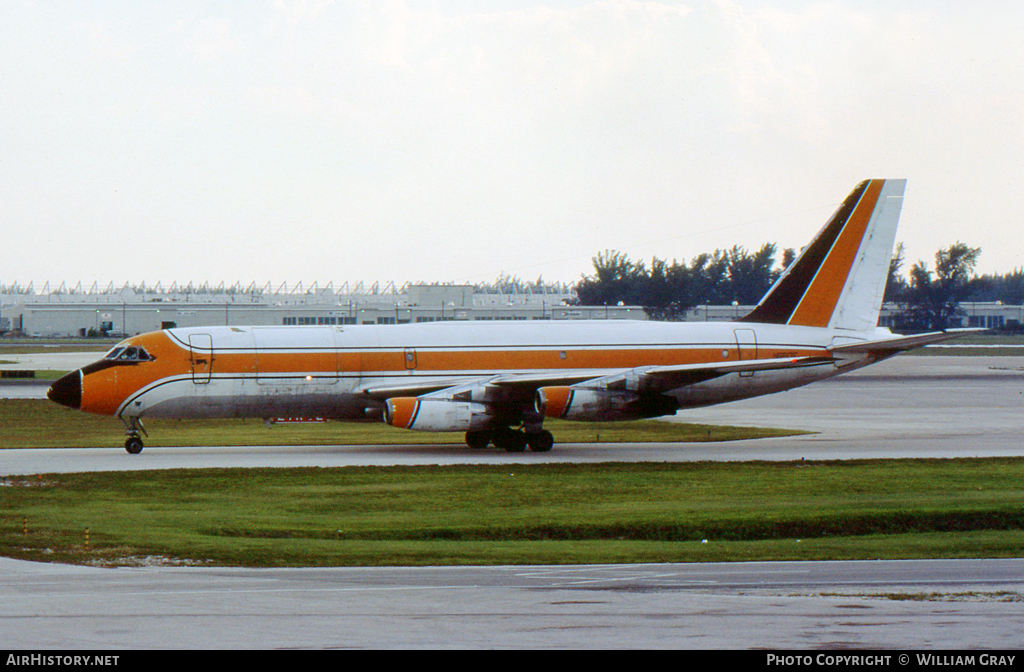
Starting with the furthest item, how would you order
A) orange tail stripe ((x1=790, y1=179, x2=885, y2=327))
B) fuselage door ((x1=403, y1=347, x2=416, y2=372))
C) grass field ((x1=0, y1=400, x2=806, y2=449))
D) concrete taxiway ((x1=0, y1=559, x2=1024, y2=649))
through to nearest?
orange tail stripe ((x1=790, y1=179, x2=885, y2=327))
grass field ((x1=0, y1=400, x2=806, y2=449))
fuselage door ((x1=403, y1=347, x2=416, y2=372))
concrete taxiway ((x1=0, y1=559, x2=1024, y2=649))

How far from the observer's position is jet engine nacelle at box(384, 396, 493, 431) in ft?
104

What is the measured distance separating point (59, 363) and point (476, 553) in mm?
71582

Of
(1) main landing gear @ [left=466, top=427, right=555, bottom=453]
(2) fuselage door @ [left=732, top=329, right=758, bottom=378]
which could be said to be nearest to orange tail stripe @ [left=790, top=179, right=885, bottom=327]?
(2) fuselage door @ [left=732, top=329, right=758, bottom=378]

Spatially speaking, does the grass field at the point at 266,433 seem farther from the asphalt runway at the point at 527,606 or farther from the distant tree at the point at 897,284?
the distant tree at the point at 897,284

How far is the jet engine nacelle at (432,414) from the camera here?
31594 mm

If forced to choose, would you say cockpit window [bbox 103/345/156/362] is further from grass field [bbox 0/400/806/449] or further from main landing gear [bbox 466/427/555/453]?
main landing gear [bbox 466/427/555/453]

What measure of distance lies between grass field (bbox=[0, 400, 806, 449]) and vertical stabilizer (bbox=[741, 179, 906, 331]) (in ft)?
14.1

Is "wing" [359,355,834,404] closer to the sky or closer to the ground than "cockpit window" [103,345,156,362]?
closer to the ground

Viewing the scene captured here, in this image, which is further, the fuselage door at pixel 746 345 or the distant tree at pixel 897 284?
the distant tree at pixel 897 284

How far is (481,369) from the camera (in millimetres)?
34531

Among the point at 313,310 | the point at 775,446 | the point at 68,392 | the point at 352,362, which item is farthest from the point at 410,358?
the point at 313,310

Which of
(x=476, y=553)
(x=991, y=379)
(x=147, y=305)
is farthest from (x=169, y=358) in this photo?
(x=147, y=305)

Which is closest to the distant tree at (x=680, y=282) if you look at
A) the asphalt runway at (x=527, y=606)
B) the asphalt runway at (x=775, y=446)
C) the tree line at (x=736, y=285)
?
the tree line at (x=736, y=285)

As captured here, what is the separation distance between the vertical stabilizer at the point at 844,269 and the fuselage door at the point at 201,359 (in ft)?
60.1
